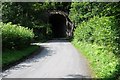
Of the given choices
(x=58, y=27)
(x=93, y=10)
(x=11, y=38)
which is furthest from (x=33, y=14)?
(x=11, y=38)

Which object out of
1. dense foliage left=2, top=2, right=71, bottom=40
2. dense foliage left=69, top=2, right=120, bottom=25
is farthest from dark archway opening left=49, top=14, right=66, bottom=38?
dense foliage left=69, top=2, right=120, bottom=25

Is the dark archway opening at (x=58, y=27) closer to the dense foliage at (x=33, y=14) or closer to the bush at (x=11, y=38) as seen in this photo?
the dense foliage at (x=33, y=14)

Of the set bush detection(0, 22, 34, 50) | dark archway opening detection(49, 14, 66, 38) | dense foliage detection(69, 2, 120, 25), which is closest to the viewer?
dense foliage detection(69, 2, 120, 25)

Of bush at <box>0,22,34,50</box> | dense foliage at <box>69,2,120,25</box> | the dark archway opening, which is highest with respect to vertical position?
dense foliage at <box>69,2,120,25</box>

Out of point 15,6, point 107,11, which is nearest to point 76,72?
point 107,11

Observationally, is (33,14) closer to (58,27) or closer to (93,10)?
(58,27)

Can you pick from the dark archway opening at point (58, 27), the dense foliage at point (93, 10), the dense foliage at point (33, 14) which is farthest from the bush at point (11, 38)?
the dark archway opening at point (58, 27)

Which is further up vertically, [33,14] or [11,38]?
[33,14]

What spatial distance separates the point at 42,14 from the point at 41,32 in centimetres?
661

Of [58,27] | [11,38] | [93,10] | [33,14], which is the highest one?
[93,10]

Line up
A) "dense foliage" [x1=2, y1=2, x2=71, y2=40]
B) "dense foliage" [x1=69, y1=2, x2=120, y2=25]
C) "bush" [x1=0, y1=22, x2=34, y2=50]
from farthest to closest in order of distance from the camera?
"dense foliage" [x1=2, y1=2, x2=71, y2=40]
"bush" [x1=0, y1=22, x2=34, y2=50]
"dense foliage" [x1=69, y1=2, x2=120, y2=25]

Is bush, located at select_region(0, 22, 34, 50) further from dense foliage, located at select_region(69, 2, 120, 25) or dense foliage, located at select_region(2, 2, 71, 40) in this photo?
dense foliage, located at select_region(2, 2, 71, 40)

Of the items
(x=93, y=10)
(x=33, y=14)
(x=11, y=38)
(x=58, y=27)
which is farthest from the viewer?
(x=58, y=27)

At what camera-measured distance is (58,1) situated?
6975cm
